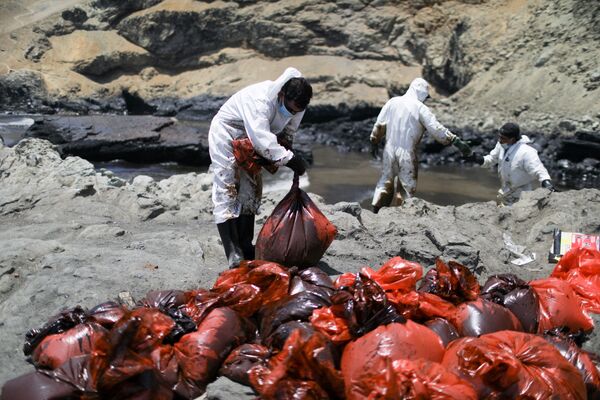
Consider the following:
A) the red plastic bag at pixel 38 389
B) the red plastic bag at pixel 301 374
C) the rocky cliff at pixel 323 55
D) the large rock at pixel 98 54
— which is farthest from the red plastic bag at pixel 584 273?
the large rock at pixel 98 54

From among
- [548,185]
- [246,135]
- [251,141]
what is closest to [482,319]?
[251,141]

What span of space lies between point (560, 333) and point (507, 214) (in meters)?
2.63

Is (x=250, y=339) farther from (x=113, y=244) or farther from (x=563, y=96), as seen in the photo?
(x=563, y=96)

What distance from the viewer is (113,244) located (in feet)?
15.6

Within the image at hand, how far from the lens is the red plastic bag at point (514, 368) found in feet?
8.19

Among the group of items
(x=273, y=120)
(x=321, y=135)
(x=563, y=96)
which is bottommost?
(x=321, y=135)

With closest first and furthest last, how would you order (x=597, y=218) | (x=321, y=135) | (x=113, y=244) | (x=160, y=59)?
(x=113, y=244) < (x=597, y=218) < (x=321, y=135) < (x=160, y=59)

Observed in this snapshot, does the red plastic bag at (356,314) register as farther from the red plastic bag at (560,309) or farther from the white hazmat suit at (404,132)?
the white hazmat suit at (404,132)

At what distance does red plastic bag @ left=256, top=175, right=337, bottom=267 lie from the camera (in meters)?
3.96

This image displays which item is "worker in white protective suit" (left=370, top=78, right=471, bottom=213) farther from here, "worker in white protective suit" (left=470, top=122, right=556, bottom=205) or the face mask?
the face mask

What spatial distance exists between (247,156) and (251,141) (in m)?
0.13

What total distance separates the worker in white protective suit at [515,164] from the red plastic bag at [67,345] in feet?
15.7

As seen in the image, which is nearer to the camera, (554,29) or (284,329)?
(284,329)

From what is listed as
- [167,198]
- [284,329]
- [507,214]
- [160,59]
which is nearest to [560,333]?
[284,329]
